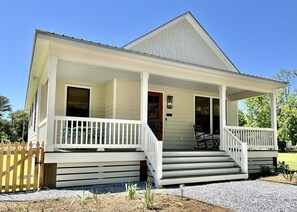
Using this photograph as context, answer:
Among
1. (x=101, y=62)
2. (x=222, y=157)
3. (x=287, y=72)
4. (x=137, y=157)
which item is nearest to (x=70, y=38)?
(x=101, y=62)

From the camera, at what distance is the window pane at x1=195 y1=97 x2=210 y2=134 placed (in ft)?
36.1

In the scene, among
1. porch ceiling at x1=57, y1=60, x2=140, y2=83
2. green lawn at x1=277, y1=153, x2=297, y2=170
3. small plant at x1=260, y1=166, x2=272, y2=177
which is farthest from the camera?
green lawn at x1=277, y1=153, x2=297, y2=170

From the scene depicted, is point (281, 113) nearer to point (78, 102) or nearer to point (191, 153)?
point (191, 153)

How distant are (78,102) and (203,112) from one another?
531 centimetres

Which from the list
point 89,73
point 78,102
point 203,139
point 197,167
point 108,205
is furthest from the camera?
point 203,139

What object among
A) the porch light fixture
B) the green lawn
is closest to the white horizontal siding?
the porch light fixture

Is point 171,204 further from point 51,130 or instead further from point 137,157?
point 51,130

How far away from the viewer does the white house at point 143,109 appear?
6.38 meters

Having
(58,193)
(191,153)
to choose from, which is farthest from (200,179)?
(58,193)

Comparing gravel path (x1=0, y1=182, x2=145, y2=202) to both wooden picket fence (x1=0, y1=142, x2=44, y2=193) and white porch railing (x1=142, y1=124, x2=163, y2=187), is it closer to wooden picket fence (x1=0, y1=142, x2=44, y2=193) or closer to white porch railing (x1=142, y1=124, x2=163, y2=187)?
wooden picket fence (x1=0, y1=142, x2=44, y2=193)

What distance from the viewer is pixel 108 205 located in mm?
4246

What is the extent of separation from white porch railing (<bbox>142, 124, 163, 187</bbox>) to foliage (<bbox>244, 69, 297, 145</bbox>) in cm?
2583

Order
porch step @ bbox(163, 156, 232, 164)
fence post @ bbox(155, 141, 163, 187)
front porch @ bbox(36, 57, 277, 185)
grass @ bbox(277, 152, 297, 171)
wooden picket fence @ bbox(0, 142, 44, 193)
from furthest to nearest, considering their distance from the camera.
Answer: grass @ bbox(277, 152, 297, 171), porch step @ bbox(163, 156, 232, 164), front porch @ bbox(36, 57, 277, 185), fence post @ bbox(155, 141, 163, 187), wooden picket fence @ bbox(0, 142, 44, 193)

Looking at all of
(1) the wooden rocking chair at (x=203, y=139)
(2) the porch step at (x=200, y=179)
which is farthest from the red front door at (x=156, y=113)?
(2) the porch step at (x=200, y=179)
